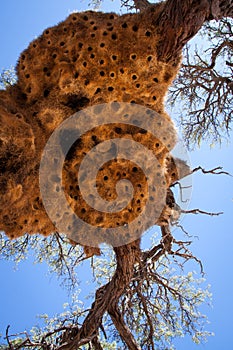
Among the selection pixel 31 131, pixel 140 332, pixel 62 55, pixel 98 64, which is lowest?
pixel 140 332

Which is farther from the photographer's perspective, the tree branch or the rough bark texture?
the tree branch

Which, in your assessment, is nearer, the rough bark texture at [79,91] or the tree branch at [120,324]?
the rough bark texture at [79,91]

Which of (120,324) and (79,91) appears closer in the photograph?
(79,91)

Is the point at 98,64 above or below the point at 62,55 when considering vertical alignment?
below

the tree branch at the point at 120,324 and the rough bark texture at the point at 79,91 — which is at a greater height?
the rough bark texture at the point at 79,91

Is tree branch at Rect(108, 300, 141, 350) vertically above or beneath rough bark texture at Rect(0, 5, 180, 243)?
beneath

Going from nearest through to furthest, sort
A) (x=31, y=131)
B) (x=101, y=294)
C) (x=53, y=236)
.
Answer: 1. (x=31, y=131)
2. (x=101, y=294)
3. (x=53, y=236)

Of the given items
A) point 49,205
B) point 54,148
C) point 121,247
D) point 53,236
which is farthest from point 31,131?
point 53,236

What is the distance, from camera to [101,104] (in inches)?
183

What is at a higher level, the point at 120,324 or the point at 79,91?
the point at 79,91

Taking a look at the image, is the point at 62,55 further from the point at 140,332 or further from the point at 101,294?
the point at 140,332

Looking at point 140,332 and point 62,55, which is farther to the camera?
point 140,332

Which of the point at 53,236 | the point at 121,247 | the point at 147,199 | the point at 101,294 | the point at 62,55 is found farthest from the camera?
the point at 53,236

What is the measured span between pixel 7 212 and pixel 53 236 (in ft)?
9.16
